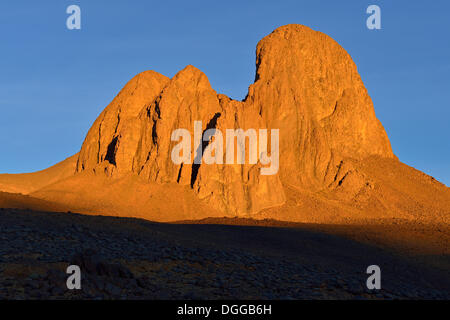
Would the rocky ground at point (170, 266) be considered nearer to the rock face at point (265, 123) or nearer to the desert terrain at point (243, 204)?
the desert terrain at point (243, 204)

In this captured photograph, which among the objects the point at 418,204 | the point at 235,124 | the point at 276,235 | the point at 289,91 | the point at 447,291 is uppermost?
the point at 289,91

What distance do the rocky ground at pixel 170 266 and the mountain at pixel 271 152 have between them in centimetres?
2751

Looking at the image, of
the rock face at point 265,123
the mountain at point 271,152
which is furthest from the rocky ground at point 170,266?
the rock face at point 265,123

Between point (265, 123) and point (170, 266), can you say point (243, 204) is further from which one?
point (170, 266)

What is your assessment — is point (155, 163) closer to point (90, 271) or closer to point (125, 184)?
point (125, 184)

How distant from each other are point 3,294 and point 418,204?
58189 mm

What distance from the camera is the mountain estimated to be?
55.7m

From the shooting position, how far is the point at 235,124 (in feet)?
195

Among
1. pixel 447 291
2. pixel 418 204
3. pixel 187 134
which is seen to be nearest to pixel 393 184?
pixel 418 204

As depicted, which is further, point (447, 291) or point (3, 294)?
point (447, 291)

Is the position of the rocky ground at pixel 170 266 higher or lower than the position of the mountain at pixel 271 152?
lower

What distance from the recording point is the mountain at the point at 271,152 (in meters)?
55.7
